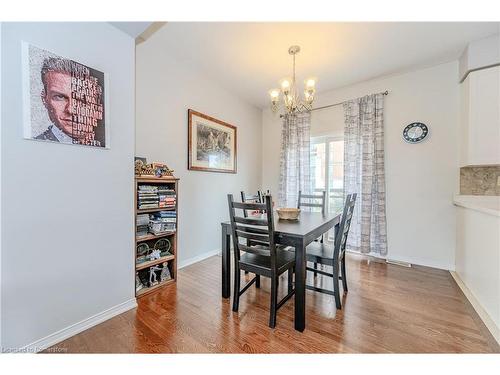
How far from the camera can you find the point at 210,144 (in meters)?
3.24

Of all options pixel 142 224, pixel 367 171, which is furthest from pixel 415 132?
pixel 142 224

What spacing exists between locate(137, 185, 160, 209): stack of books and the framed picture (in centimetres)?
81

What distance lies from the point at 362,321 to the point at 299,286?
25.1 inches

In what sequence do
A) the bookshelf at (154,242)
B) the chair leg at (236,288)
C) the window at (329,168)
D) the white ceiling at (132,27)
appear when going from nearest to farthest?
the white ceiling at (132,27)
the chair leg at (236,288)
the bookshelf at (154,242)
the window at (329,168)

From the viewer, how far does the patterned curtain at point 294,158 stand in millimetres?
3777

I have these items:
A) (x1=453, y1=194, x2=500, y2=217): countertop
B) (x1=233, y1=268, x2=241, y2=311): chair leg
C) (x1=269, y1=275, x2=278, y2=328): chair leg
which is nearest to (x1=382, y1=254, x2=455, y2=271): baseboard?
(x1=453, y1=194, x2=500, y2=217): countertop

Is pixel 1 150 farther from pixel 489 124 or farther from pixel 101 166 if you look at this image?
pixel 489 124

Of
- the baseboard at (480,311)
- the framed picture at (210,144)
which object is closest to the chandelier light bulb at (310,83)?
the framed picture at (210,144)

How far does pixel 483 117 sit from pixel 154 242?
382 cm

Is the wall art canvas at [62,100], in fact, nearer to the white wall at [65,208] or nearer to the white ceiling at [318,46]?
the white wall at [65,208]

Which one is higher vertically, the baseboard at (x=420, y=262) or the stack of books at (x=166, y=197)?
the stack of books at (x=166, y=197)

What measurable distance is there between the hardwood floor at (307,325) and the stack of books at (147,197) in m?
0.89

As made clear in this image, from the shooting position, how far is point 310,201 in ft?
12.7
